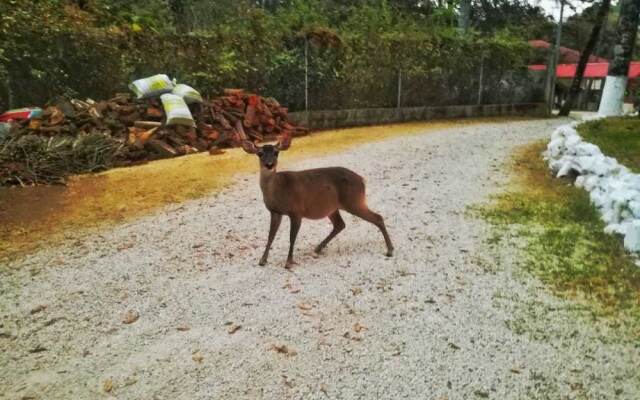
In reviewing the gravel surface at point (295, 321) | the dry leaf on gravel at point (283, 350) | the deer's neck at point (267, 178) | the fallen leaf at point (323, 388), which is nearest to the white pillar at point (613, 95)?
the gravel surface at point (295, 321)

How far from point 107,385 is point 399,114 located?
11437 millimetres

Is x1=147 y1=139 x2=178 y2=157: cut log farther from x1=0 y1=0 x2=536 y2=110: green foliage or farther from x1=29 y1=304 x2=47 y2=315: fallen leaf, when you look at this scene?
x1=29 y1=304 x2=47 y2=315: fallen leaf

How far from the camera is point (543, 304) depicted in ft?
12.0

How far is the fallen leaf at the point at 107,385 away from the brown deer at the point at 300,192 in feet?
5.78

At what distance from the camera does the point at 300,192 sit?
4.15 meters

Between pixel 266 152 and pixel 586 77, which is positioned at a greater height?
pixel 586 77

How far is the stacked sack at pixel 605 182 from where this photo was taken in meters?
4.68

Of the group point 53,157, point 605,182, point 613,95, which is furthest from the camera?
point 613,95

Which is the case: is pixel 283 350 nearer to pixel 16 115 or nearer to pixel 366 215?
pixel 366 215

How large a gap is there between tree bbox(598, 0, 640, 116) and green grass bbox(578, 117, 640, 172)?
0.93 m

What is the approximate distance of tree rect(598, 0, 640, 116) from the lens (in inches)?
455

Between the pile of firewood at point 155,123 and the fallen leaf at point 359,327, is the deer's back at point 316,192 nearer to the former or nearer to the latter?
the fallen leaf at point 359,327

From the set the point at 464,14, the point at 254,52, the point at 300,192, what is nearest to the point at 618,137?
the point at 254,52

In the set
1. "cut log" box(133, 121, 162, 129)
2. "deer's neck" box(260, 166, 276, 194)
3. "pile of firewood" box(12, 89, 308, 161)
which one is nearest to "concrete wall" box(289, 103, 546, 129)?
"pile of firewood" box(12, 89, 308, 161)
